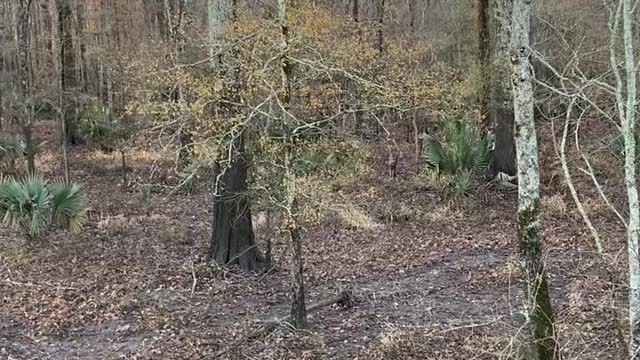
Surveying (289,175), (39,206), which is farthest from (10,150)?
(289,175)

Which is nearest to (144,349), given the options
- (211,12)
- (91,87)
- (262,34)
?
(262,34)

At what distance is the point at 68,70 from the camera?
22859mm

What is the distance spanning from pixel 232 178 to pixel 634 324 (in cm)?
580

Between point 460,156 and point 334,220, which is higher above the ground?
point 460,156

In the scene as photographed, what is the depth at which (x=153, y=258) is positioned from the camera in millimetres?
10133

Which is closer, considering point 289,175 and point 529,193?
point 529,193

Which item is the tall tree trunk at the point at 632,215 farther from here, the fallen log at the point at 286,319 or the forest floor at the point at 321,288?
the fallen log at the point at 286,319

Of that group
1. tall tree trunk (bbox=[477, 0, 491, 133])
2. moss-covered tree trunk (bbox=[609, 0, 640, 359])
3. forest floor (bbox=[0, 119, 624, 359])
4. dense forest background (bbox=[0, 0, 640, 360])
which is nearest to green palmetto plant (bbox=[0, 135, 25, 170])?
dense forest background (bbox=[0, 0, 640, 360])

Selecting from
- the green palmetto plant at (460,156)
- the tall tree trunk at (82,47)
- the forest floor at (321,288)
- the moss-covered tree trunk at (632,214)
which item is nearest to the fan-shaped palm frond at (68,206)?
the forest floor at (321,288)

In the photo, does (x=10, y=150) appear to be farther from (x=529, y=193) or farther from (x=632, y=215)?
(x=632, y=215)

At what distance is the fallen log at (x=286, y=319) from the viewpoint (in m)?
6.96

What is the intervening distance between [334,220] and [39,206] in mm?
5534

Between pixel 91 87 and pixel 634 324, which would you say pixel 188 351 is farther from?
pixel 91 87

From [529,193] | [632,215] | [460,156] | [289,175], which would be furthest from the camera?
[460,156]
